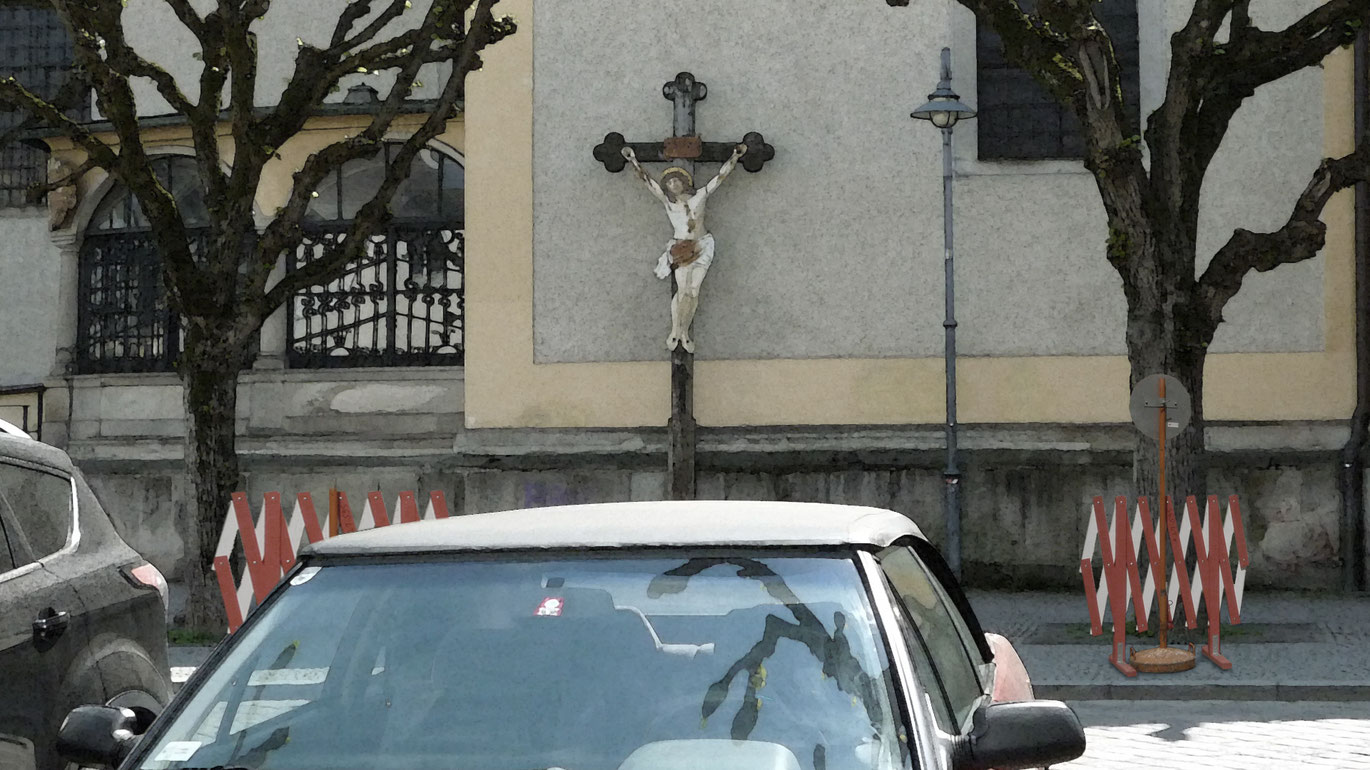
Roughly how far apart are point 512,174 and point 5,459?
1309cm

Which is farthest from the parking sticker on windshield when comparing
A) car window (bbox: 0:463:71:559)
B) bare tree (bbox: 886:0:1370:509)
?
bare tree (bbox: 886:0:1370:509)

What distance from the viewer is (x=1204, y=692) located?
11.0 metres

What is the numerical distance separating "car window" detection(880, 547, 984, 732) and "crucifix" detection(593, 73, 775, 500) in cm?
1316

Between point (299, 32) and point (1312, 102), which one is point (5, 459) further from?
point (299, 32)

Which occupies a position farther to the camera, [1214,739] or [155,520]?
[155,520]

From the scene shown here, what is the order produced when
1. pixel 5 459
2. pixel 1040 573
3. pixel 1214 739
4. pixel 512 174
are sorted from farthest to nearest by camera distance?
pixel 512 174, pixel 1040 573, pixel 1214 739, pixel 5 459

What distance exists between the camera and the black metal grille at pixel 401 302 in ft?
62.5

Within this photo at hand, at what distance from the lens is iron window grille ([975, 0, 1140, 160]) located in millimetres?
18016

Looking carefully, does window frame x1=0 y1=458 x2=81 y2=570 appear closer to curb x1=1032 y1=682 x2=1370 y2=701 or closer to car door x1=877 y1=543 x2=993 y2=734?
car door x1=877 y1=543 x2=993 y2=734

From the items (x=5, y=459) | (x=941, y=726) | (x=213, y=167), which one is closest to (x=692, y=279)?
(x=213, y=167)

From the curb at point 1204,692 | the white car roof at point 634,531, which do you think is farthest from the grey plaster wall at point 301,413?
the white car roof at point 634,531

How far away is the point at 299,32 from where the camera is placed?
21.6m

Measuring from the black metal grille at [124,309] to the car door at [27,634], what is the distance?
14789 mm

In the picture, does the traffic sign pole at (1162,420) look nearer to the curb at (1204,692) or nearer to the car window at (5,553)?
the curb at (1204,692)
